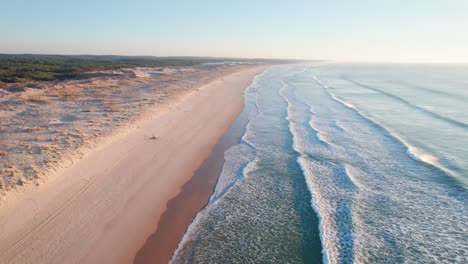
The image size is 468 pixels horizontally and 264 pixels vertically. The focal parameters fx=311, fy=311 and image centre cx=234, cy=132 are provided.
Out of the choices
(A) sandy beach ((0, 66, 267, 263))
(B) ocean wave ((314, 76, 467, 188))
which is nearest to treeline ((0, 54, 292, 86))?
(A) sandy beach ((0, 66, 267, 263))

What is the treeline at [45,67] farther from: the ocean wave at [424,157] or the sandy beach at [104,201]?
the ocean wave at [424,157]

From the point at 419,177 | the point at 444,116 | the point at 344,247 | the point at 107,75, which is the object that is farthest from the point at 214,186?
the point at 107,75

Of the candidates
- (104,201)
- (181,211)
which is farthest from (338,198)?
(104,201)

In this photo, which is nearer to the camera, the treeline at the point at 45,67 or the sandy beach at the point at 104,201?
the sandy beach at the point at 104,201

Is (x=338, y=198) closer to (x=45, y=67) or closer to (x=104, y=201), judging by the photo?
(x=104, y=201)

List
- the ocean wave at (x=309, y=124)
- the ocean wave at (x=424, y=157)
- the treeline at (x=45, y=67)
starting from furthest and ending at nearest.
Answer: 1. the treeline at (x=45, y=67)
2. the ocean wave at (x=309, y=124)
3. the ocean wave at (x=424, y=157)

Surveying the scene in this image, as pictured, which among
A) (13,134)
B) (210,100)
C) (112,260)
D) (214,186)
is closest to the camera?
(112,260)

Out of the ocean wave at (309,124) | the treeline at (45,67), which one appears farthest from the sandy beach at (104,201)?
the treeline at (45,67)

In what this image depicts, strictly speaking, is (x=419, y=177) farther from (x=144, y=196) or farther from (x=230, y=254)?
(x=144, y=196)
